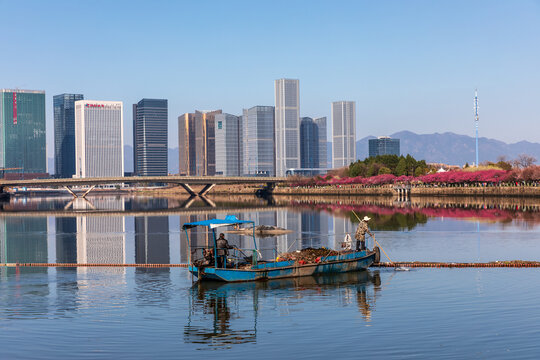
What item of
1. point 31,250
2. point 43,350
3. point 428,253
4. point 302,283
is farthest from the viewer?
point 31,250

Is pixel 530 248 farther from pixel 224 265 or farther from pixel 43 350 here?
pixel 43 350

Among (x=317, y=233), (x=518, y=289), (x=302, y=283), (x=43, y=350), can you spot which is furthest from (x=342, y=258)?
(x=317, y=233)

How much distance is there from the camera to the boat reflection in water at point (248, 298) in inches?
1018

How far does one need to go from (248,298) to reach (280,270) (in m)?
4.59

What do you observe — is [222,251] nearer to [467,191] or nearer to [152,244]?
[152,244]

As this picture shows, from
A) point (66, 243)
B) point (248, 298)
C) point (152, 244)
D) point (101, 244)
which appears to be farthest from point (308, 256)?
point (66, 243)

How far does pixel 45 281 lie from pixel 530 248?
3772 cm

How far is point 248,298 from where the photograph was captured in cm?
3262

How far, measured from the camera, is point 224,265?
36.6 m

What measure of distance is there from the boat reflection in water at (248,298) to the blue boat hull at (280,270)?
1.09ft

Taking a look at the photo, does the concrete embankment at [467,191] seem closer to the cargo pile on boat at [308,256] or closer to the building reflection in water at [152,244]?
the building reflection in water at [152,244]

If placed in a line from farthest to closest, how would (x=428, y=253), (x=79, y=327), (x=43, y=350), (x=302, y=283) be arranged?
(x=428, y=253) < (x=302, y=283) < (x=79, y=327) < (x=43, y=350)

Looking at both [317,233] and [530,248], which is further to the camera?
[317,233]

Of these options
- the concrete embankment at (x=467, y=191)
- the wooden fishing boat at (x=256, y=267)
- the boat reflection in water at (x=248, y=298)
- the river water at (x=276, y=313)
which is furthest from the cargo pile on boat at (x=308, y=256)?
the concrete embankment at (x=467, y=191)
